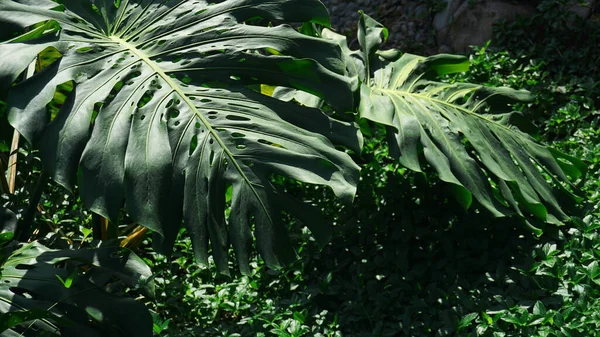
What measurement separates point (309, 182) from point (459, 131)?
1172 millimetres

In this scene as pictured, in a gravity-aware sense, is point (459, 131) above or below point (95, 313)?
below

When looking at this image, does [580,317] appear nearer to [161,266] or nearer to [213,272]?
[213,272]

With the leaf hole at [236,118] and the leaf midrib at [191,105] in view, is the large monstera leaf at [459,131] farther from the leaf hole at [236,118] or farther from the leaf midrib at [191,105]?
the leaf midrib at [191,105]

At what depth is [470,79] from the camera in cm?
455

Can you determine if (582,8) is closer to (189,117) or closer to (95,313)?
(189,117)

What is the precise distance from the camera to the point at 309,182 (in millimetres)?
2252

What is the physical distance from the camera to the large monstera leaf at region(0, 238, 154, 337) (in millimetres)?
2213

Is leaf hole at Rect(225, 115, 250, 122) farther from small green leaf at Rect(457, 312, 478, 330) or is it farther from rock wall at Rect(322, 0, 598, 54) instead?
rock wall at Rect(322, 0, 598, 54)

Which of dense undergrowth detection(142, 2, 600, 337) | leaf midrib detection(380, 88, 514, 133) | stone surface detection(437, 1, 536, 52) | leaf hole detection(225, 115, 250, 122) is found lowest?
dense undergrowth detection(142, 2, 600, 337)

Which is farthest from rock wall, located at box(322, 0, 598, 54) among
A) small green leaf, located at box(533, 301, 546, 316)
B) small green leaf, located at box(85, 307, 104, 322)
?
small green leaf, located at box(85, 307, 104, 322)

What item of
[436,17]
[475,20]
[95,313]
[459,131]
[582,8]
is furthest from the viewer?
[436,17]

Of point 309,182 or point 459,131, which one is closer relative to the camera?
point 309,182

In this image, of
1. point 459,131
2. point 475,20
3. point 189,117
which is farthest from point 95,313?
point 475,20

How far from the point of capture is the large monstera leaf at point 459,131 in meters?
2.88
